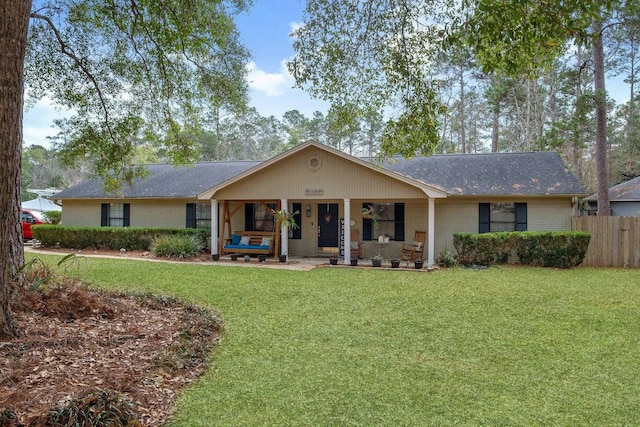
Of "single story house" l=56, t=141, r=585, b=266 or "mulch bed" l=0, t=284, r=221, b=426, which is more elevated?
"single story house" l=56, t=141, r=585, b=266

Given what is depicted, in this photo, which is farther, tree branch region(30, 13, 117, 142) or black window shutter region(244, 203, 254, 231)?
black window shutter region(244, 203, 254, 231)

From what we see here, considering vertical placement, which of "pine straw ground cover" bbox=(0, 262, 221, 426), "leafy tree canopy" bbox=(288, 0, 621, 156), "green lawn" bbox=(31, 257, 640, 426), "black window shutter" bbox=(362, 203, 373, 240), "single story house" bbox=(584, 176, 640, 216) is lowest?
"green lawn" bbox=(31, 257, 640, 426)

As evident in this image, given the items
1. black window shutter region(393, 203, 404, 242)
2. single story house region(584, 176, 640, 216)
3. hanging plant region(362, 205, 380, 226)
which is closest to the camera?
black window shutter region(393, 203, 404, 242)

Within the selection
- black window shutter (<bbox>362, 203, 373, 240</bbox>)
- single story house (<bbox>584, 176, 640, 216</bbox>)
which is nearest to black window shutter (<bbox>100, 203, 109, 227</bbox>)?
black window shutter (<bbox>362, 203, 373, 240</bbox>)

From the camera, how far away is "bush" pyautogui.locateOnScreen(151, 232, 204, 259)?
13.7 meters

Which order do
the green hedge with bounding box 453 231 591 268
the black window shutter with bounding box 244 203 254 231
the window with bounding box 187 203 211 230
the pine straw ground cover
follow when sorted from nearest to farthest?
the pine straw ground cover, the green hedge with bounding box 453 231 591 268, the black window shutter with bounding box 244 203 254 231, the window with bounding box 187 203 211 230

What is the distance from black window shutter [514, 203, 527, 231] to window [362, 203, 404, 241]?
12.5 ft

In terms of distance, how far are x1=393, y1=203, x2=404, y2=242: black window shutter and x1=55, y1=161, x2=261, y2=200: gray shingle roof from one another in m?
6.91

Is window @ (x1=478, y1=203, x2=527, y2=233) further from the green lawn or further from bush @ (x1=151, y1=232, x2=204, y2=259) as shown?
bush @ (x1=151, y1=232, x2=204, y2=259)

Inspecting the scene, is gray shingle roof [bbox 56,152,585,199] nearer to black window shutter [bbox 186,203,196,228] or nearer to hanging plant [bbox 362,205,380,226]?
black window shutter [bbox 186,203,196,228]

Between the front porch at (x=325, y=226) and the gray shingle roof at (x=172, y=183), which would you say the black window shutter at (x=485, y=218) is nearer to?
the front porch at (x=325, y=226)

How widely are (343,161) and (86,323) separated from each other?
9259 mm

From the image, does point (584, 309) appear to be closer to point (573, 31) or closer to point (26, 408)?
point (573, 31)

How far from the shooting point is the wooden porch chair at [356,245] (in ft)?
46.0
